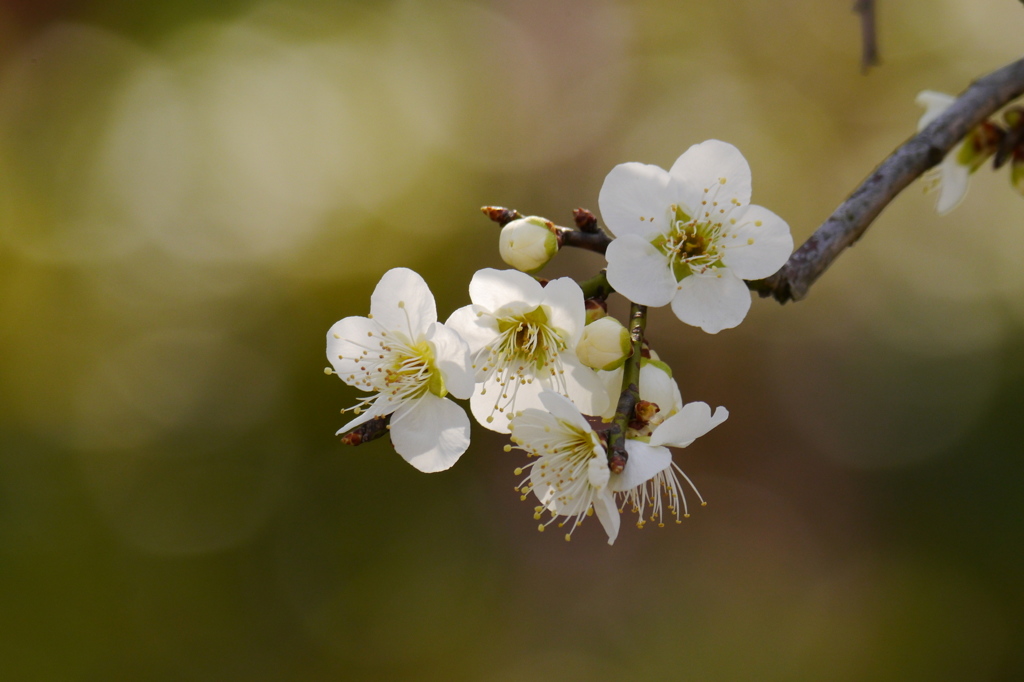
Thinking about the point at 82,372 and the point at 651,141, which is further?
the point at 651,141

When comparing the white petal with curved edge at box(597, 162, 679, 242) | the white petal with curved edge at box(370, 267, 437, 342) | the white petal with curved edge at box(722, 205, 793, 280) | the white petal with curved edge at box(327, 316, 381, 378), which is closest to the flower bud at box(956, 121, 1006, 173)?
the white petal with curved edge at box(722, 205, 793, 280)

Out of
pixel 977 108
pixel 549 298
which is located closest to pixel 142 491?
pixel 549 298

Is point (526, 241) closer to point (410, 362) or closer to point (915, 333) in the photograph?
point (410, 362)

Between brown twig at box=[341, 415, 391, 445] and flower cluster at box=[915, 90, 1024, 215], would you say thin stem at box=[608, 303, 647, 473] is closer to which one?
brown twig at box=[341, 415, 391, 445]

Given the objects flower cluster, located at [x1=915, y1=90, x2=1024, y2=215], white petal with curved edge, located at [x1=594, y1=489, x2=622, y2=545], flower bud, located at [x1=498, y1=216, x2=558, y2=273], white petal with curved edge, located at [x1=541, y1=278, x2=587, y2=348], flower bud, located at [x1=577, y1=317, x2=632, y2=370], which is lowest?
white petal with curved edge, located at [x1=594, y1=489, x2=622, y2=545]

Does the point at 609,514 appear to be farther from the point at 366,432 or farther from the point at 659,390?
the point at 366,432

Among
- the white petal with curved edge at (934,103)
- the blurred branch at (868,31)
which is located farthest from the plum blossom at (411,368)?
the blurred branch at (868,31)

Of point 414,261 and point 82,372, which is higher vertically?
point 414,261
